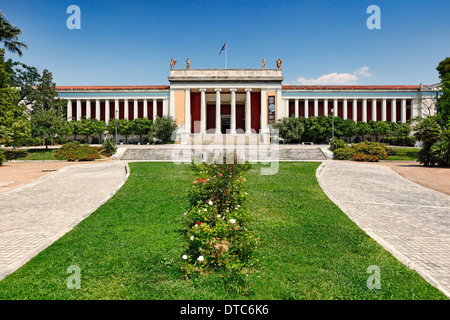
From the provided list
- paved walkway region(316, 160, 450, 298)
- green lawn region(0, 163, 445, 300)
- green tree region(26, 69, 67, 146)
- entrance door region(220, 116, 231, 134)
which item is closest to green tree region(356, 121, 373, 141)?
entrance door region(220, 116, 231, 134)

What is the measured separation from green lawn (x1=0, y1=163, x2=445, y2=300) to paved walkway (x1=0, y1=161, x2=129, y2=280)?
47 cm

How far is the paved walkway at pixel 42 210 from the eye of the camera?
505 cm

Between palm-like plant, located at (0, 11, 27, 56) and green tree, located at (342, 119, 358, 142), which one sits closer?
palm-like plant, located at (0, 11, 27, 56)

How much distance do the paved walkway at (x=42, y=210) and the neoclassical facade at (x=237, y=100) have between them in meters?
30.7

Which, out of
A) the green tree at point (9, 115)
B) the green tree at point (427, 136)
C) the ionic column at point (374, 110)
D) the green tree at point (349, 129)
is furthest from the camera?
the ionic column at point (374, 110)

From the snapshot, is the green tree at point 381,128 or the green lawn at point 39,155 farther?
the green tree at point 381,128

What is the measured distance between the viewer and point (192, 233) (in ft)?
14.6

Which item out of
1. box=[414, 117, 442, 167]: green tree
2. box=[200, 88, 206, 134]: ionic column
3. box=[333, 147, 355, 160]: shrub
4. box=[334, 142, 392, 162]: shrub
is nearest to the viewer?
box=[414, 117, 442, 167]: green tree

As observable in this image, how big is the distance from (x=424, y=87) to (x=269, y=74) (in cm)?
2878

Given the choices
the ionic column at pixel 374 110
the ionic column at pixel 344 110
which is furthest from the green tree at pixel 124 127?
the ionic column at pixel 374 110

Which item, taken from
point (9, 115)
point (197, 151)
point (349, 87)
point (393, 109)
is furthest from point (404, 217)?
point (393, 109)

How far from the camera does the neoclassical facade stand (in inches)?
1671

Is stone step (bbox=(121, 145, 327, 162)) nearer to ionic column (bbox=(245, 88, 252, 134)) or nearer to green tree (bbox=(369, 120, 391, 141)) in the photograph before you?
ionic column (bbox=(245, 88, 252, 134))

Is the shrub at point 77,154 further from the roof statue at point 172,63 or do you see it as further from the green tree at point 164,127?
the roof statue at point 172,63
